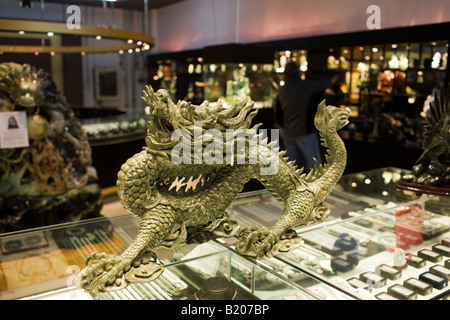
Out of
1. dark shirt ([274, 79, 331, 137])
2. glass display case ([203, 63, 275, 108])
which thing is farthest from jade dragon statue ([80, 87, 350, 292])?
glass display case ([203, 63, 275, 108])

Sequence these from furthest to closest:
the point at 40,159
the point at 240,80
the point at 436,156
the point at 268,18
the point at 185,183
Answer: the point at 268,18 → the point at 240,80 → the point at 40,159 → the point at 436,156 → the point at 185,183

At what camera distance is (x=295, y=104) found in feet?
9.29

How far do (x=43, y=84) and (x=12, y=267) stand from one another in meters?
1.51

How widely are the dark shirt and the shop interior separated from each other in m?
0.11

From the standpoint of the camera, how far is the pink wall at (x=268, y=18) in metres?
2.83

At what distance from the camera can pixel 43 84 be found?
269 cm

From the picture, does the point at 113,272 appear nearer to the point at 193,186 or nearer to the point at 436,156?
the point at 193,186

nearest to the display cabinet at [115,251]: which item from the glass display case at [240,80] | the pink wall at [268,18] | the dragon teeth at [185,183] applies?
the dragon teeth at [185,183]

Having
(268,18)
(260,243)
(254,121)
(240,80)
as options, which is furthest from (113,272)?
(268,18)

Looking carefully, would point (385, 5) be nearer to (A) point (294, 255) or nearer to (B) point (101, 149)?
(A) point (294, 255)

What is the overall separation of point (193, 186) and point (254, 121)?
1.98 meters

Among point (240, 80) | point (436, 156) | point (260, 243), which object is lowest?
point (260, 243)

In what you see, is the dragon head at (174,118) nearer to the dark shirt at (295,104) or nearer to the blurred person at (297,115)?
the blurred person at (297,115)

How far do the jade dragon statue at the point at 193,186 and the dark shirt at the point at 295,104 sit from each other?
1.20 meters
